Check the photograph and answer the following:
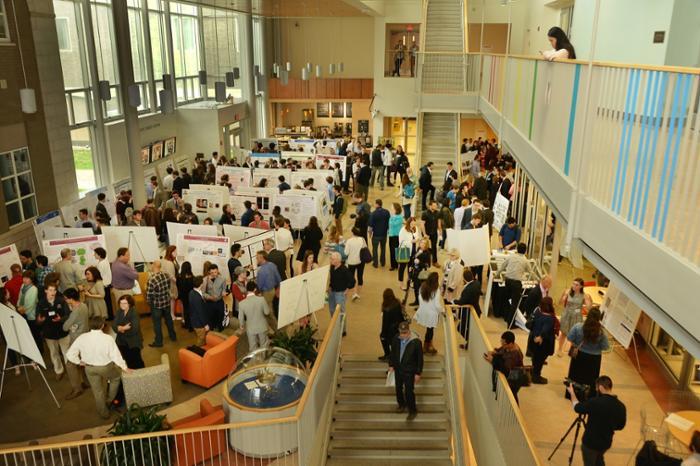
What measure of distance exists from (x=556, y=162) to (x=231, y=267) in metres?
6.53

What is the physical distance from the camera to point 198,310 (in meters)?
9.72

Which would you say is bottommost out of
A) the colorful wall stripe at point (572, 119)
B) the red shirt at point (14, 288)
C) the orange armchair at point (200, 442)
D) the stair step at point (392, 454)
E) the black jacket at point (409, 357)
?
the stair step at point (392, 454)

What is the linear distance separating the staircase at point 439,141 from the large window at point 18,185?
43.2 feet

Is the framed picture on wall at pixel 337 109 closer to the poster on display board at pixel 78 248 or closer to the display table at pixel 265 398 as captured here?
the poster on display board at pixel 78 248

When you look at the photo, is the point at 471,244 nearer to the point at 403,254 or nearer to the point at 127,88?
the point at 403,254

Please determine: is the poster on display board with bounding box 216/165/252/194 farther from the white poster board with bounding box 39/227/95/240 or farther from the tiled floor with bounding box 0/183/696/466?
the tiled floor with bounding box 0/183/696/466

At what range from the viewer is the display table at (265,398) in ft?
22.4

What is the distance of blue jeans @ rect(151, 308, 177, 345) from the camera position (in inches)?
389

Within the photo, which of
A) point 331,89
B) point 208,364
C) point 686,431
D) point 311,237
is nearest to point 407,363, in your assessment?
point 208,364

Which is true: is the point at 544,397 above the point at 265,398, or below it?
below

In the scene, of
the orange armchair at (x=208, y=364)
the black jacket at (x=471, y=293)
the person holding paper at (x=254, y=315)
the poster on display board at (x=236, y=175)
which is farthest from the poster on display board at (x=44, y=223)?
the black jacket at (x=471, y=293)

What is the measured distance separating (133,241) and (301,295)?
4.46m

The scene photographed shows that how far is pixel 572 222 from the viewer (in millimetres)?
5441

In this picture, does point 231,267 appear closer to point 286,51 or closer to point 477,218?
point 477,218
